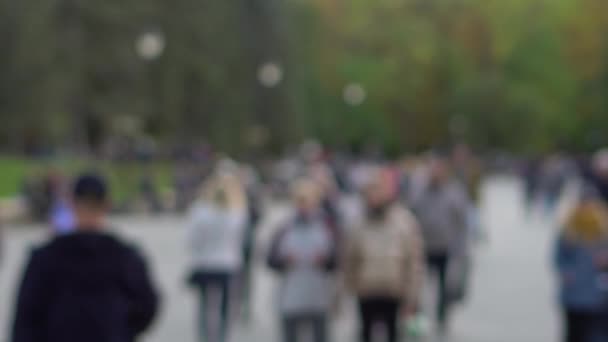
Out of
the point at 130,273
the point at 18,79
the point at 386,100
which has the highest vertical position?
the point at 386,100

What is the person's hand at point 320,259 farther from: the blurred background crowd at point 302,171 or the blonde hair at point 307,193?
the blonde hair at point 307,193

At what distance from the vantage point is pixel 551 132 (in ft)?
245

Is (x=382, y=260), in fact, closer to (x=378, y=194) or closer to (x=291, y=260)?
(x=378, y=194)

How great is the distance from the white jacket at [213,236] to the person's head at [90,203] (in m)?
4.17

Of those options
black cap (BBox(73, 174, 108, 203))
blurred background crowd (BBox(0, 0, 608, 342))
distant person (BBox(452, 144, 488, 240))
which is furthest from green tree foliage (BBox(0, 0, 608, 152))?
black cap (BBox(73, 174, 108, 203))

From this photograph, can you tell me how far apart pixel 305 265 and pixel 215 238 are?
4.40 feet

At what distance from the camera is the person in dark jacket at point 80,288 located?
4.52 meters

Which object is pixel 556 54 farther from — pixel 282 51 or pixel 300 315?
pixel 300 315

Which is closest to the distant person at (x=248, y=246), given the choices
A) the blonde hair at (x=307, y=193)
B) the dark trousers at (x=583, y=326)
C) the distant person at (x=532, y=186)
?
the blonde hair at (x=307, y=193)

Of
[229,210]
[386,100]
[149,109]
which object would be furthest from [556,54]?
[229,210]

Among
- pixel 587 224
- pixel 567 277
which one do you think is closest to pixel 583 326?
pixel 567 277

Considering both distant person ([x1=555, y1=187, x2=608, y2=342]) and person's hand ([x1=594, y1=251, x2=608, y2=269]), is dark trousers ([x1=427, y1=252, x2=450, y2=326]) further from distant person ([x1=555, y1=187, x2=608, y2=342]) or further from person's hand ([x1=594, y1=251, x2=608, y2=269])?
person's hand ([x1=594, y1=251, x2=608, y2=269])

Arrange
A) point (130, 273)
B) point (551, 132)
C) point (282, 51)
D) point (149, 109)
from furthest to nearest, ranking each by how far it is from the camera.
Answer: point (551, 132), point (282, 51), point (149, 109), point (130, 273)

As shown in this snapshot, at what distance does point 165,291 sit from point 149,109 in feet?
125
